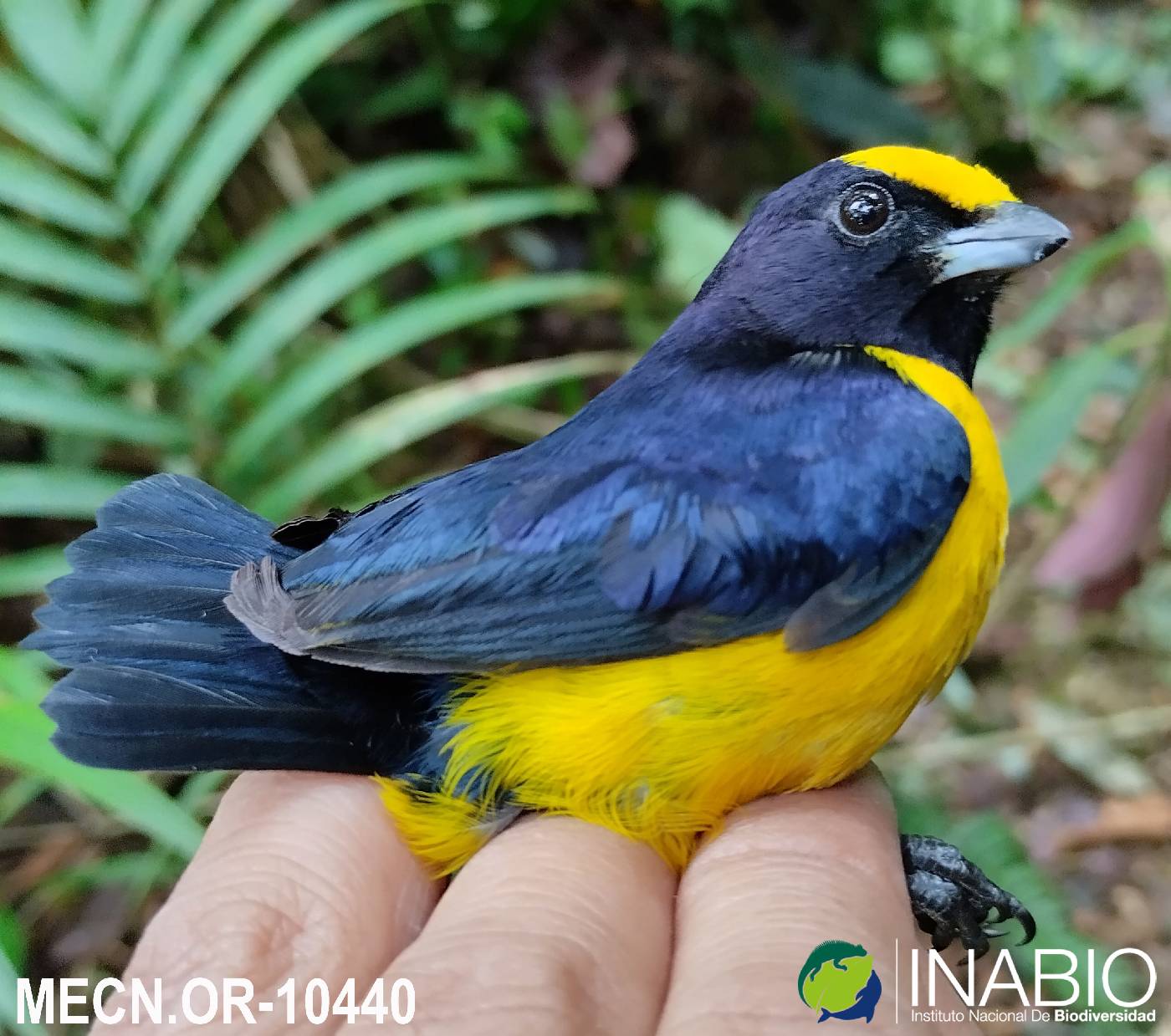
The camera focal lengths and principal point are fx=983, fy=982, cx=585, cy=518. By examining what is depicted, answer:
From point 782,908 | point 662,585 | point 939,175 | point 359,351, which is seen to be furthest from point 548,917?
point 359,351

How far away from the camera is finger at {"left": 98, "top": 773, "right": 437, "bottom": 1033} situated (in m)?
1.53

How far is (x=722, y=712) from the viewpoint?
1438mm

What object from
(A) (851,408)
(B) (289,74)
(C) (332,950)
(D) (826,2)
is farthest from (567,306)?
(C) (332,950)

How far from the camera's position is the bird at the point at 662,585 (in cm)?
145

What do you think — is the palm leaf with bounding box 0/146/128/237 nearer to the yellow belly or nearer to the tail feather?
the tail feather

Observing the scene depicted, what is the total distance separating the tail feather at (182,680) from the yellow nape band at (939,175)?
1259 mm

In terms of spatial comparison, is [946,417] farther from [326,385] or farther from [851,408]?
[326,385]

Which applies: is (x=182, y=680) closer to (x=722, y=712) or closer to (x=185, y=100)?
(x=722, y=712)

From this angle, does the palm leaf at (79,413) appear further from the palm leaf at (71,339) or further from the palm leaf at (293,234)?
the palm leaf at (293,234)

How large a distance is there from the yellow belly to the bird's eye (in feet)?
0.83

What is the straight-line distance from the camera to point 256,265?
2793 millimetres

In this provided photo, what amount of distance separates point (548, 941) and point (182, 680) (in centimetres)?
73

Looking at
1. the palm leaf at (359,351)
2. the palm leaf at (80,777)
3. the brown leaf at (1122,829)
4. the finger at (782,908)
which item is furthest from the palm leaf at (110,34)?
the brown leaf at (1122,829)

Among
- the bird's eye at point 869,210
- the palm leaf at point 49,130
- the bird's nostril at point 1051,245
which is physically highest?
the palm leaf at point 49,130
